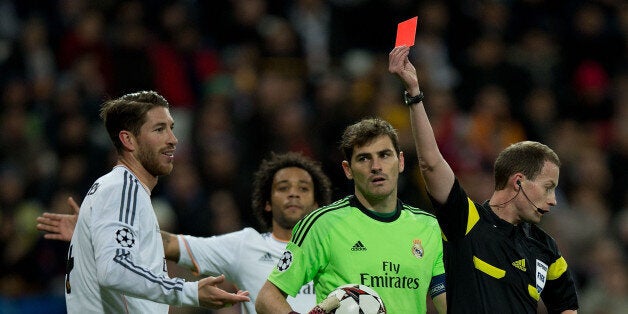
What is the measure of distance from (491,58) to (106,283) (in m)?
8.86

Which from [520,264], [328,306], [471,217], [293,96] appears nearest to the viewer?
[328,306]

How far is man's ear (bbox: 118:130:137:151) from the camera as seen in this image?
6.15 metres

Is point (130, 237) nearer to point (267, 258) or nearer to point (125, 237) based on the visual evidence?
point (125, 237)

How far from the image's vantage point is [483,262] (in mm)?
6043

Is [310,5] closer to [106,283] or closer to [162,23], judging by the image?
[162,23]

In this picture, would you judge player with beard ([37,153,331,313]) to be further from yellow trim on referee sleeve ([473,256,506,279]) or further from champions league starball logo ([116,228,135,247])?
champions league starball logo ([116,228,135,247])

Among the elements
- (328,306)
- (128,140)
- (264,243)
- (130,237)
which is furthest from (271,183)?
(328,306)

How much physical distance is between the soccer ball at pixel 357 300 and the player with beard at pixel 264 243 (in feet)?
5.20

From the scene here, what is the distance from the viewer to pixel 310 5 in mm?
13938

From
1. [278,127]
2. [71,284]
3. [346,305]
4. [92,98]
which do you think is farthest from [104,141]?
[346,305]

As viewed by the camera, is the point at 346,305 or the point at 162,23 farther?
the point at 162,23

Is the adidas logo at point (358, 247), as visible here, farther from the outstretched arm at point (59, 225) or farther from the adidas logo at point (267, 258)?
the outstretched arm at point (59, 225)

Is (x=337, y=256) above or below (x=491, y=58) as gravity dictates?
below

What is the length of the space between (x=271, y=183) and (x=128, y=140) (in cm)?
198
